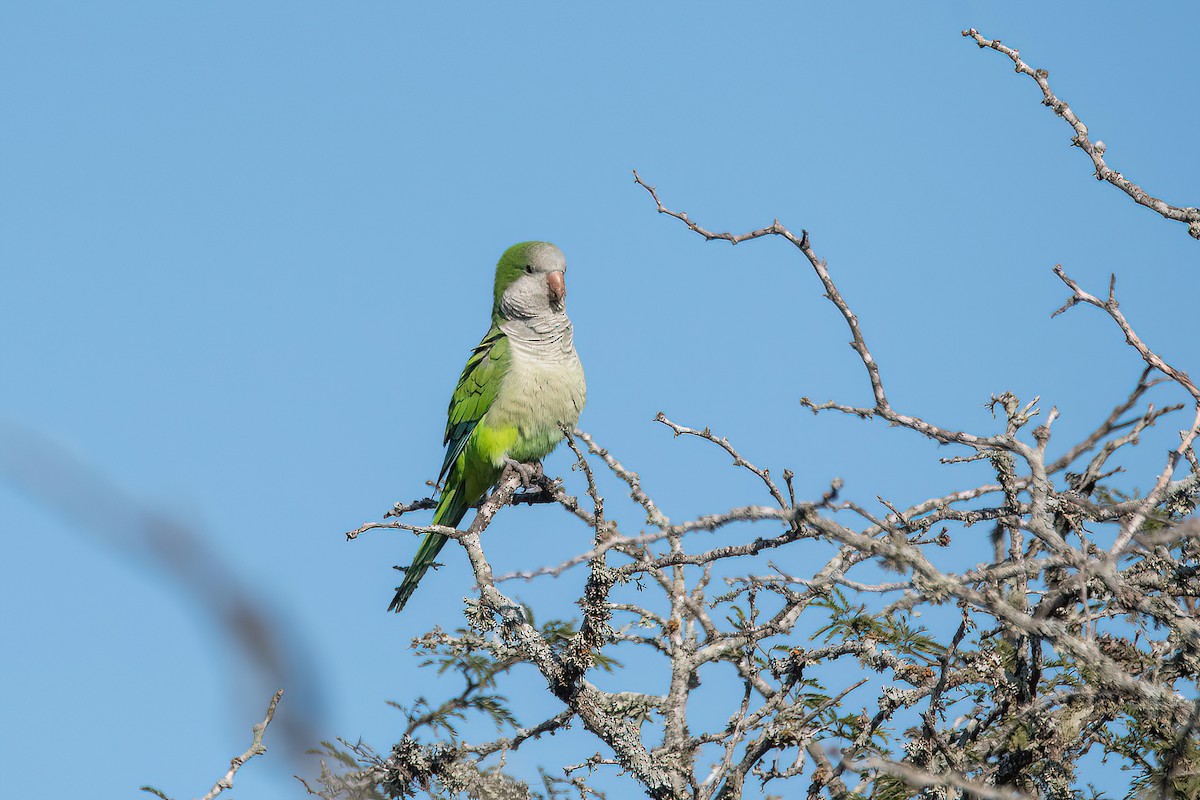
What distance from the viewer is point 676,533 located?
3.26 metres

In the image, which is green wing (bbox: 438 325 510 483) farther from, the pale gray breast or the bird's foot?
the bird's foot

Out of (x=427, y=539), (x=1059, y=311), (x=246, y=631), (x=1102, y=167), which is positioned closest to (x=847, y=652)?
(x=1059, y=311)

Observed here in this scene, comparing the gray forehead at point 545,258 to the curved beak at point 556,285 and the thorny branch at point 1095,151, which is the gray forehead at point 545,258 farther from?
the thorny branch at point 1095,151

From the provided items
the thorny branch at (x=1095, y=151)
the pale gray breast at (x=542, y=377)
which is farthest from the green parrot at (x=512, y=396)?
the thorny branch at (x=1095, y=151)

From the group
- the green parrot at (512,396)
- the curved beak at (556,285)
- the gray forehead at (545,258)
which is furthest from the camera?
the gray forehead at (545,258)

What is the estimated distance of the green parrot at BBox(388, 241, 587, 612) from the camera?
6.33m

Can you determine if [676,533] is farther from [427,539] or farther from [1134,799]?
[427,539]

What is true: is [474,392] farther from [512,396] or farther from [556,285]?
[556,285]

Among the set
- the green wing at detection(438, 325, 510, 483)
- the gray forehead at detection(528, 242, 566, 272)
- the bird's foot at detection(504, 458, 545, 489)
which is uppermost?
the gray forehead at detection(528, 242, 566, 272)

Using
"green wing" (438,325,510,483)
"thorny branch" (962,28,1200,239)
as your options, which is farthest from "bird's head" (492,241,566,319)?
"thorny branch" (962,28,1200,239)

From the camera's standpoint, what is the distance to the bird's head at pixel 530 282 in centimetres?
674

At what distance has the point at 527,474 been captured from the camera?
6.21 metres

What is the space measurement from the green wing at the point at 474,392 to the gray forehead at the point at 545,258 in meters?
0.51

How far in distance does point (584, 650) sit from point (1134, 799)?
6.30 feet
